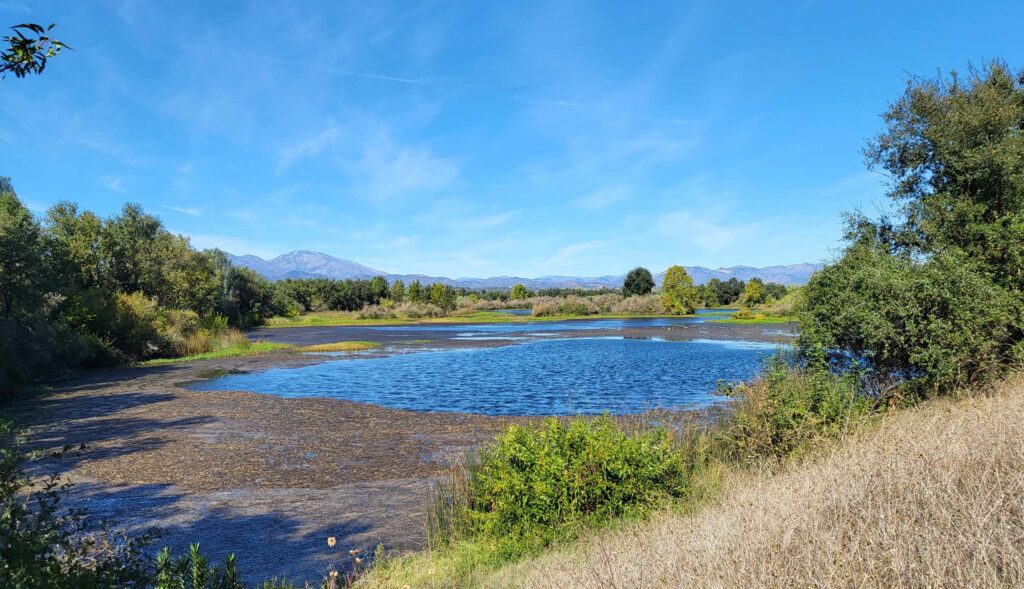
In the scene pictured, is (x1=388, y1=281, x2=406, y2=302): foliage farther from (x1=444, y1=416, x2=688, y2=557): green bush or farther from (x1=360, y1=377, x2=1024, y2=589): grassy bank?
(x1=360, y1=377, x2=1024, y2=589): grassy bank

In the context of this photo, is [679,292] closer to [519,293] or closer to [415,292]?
[519,293]

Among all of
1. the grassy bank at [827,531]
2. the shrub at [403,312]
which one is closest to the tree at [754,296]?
the shrub at [403,312]

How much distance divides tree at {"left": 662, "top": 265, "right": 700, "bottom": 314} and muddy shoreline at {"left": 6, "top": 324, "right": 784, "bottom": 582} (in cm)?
7517

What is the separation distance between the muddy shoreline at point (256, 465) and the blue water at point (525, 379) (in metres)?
2.18

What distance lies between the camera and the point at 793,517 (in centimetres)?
438

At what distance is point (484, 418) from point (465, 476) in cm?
731

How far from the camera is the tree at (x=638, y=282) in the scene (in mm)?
101556

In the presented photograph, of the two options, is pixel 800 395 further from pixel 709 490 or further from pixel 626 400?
pixel 626 400

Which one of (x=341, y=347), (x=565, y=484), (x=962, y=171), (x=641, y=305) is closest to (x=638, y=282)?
(x=641, y=305)

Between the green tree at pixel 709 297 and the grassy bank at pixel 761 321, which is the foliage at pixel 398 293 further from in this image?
the green tree at pixel 709 297

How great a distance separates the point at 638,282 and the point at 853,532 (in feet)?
331

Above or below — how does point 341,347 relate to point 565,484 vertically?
below

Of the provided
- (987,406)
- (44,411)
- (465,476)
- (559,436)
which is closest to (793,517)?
(559,436)

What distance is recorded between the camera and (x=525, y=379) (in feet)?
78.3
